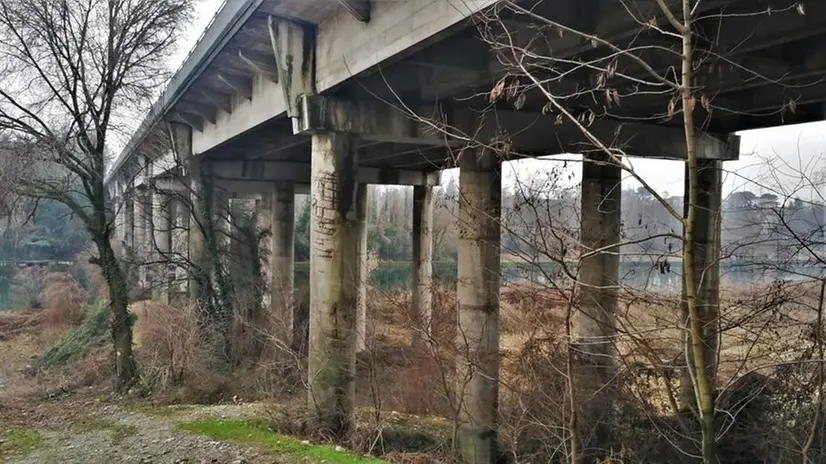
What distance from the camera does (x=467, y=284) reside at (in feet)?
36.0

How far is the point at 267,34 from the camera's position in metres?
9.04

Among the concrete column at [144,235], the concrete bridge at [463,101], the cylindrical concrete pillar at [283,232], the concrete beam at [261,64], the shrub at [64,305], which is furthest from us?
the shrub at [64,305]

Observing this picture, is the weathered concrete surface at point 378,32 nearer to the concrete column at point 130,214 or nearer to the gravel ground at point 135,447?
the gravel ground at point 135,447

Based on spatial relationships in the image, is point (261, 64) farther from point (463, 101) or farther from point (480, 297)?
point (480, 297)

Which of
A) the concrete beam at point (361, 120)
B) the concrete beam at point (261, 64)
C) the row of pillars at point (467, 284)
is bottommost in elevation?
the row of pillars at point (467, 284)

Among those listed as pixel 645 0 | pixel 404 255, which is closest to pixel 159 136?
pixel 645 0

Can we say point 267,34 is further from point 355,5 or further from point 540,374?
point 540,374

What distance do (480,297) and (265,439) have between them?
4.65 m

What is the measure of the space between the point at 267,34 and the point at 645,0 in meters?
5.50

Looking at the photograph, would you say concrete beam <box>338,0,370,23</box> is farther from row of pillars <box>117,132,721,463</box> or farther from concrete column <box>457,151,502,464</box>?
concrete column <box>457,151,502,464</box>

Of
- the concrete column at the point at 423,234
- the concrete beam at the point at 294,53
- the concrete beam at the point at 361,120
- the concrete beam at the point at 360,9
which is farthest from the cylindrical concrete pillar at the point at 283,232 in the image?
the concrete beam at the point at 360,9

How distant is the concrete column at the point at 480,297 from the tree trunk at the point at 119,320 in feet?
22.5

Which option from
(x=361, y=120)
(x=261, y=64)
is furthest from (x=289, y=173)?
(x=361, y=120)

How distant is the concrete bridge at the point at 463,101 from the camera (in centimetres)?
654
